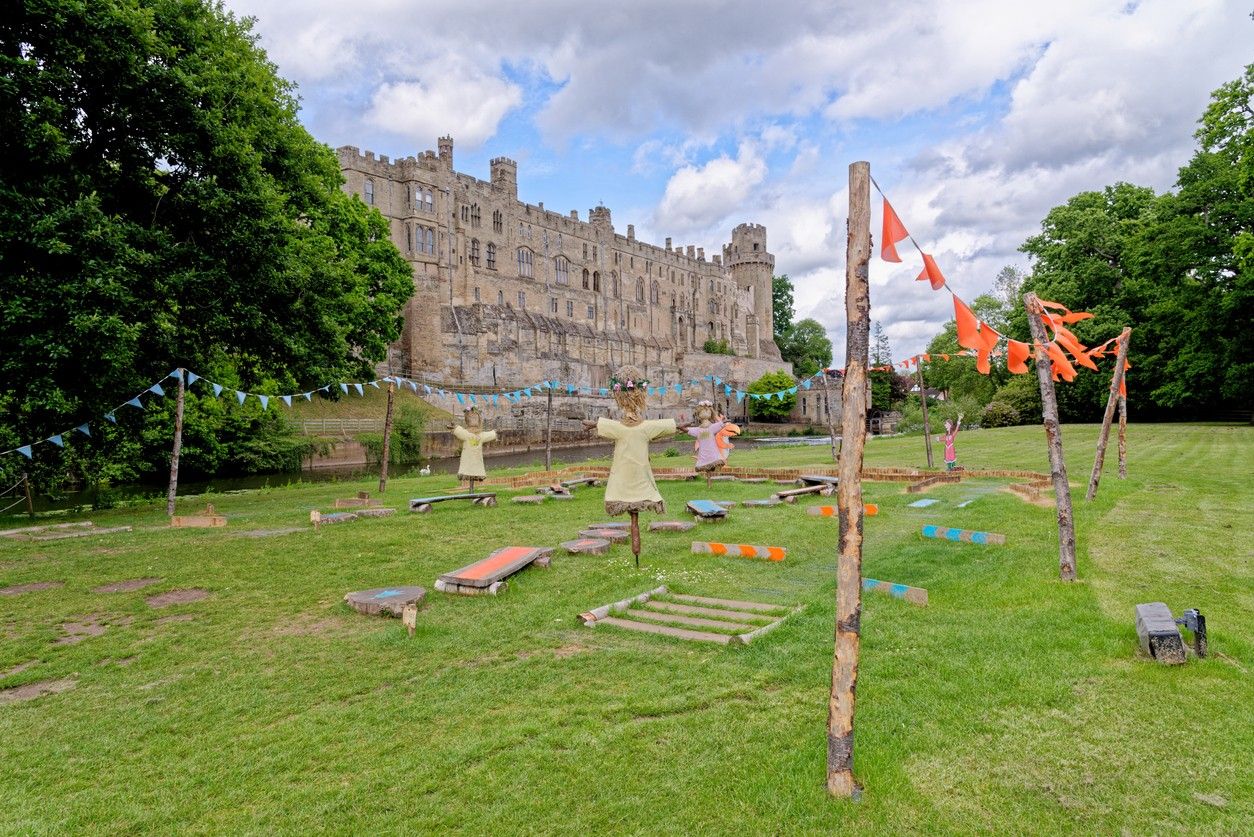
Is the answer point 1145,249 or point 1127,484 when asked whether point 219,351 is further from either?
point 1145,249

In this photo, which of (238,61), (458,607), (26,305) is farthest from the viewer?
(238,61)

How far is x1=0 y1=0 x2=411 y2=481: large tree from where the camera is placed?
43.4 ft

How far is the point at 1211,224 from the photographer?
33.7 meters

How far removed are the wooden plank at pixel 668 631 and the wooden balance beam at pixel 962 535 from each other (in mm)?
5759

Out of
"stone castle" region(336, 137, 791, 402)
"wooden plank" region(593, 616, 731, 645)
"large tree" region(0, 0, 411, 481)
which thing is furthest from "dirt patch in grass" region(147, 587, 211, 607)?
"stone castle" region(336, 137, 791, 402)

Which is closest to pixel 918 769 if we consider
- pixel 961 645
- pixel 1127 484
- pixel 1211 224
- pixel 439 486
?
pixel 961 645

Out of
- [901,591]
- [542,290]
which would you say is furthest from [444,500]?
[542,290]

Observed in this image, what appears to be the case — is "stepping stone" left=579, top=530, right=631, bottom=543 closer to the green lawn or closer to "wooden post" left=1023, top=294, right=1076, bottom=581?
the green lawn

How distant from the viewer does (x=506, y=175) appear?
77812 millimetres

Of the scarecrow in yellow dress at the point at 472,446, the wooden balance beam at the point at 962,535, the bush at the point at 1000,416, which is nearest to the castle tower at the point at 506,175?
the bush at the point at 1000,416

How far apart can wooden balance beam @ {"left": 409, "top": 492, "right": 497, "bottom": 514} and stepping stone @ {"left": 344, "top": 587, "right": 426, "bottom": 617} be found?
7011mm

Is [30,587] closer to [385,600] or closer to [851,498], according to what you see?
[385,600]

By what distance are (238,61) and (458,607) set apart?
54.4 feet

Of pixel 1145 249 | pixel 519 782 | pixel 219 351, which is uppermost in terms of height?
pixel 1145 249
